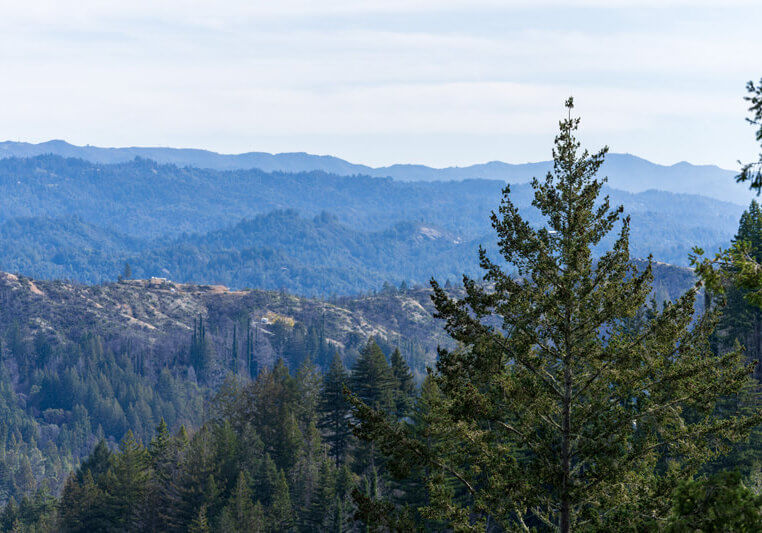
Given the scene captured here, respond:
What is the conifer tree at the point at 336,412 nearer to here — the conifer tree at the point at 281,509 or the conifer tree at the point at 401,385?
the conifer tree at the point at 401,385

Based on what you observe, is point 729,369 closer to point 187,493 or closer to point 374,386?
point 374,386

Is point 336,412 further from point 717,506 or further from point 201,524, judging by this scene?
point 717,506

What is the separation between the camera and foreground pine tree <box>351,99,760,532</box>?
1733 cm

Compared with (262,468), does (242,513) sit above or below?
below

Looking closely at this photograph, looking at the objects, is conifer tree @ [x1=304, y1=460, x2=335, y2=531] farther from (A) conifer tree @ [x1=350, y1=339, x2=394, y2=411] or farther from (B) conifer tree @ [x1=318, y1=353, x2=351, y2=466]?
(A) conifer tree @ [x1=350, y1=339, x2=394, y2=411]

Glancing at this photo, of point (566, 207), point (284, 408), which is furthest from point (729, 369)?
point (284, 408)

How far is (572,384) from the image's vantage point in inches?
712

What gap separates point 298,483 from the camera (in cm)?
7631

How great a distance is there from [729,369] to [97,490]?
80189 millimetres

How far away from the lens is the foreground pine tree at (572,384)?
682 inches

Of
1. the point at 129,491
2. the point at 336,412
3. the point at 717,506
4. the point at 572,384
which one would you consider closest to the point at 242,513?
the point at 336,412

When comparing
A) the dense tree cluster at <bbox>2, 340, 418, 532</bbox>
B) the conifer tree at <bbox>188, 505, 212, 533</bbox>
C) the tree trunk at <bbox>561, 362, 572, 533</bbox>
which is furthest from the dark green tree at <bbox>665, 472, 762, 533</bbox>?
the conifer tree at <bbox>188, 505, 212, 533</bbox>

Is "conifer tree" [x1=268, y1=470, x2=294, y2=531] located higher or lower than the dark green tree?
lower

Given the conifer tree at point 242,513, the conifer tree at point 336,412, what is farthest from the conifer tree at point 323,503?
the conifer tree at point 336,412
